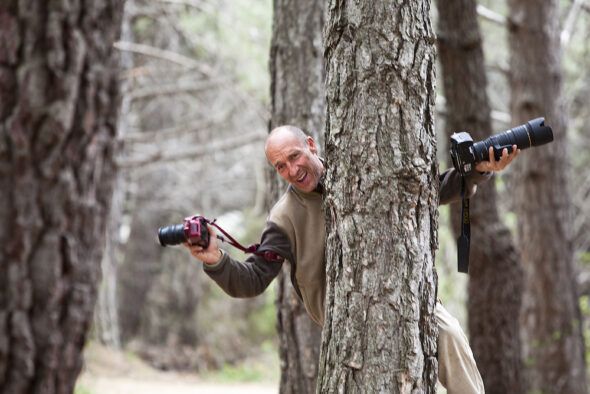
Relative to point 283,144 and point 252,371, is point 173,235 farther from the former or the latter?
point 252,371

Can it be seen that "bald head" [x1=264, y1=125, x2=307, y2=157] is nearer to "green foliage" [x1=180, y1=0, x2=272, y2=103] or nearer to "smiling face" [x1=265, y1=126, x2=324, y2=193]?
"smiling face" [x1=265, y1=126, x2=324, y2=193]

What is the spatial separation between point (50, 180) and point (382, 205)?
257 centimetres

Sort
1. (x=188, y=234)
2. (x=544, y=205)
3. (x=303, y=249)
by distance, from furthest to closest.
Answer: (x=544, y=205) → (x=303, y=249) → (x=188, y=234)

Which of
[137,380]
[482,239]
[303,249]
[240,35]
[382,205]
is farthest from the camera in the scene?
[240,35]

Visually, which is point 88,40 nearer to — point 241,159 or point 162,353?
point 162,353

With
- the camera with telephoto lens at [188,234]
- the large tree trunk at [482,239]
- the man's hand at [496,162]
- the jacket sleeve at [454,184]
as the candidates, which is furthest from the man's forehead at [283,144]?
the large tree trunk at [482,239]

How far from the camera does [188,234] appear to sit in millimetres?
3191

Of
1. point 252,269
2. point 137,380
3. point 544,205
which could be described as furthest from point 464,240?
point 137,380

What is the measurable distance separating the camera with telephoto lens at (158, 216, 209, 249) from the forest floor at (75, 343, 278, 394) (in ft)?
21.0

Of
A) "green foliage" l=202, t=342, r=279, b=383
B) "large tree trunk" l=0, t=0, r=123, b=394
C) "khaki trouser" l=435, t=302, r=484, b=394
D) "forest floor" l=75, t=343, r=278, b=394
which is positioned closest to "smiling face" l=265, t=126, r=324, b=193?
"khaki trouser" l=435, t=302, r=484, b=394

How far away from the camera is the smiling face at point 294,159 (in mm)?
3375

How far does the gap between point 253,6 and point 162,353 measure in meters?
6.05

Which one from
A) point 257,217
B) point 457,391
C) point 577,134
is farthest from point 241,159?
point 457,391

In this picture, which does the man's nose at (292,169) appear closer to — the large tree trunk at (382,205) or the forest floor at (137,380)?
the large tree trunk at (382,205)
